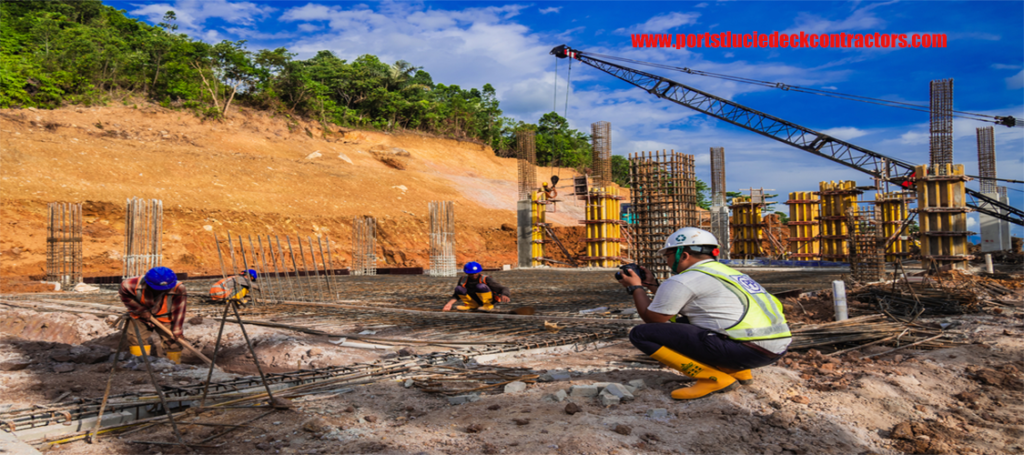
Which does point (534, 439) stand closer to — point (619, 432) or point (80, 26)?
point (619, 432)

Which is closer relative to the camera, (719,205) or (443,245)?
(443,245)

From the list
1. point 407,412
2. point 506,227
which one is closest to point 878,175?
Result: point 506,227

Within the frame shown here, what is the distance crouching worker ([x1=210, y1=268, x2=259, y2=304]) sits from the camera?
911cm

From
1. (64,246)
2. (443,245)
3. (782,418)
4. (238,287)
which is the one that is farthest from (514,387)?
(443,245)

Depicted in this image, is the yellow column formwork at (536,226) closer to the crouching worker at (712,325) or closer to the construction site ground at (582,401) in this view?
the construction site ground at (582,401)

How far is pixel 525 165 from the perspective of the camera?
1156 inches

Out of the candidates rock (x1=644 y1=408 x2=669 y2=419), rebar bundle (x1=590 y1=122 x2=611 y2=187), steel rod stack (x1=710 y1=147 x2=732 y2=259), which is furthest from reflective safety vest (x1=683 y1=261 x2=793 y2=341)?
rebar bundle (x1=590 y1=122 x2=611 y2=187)

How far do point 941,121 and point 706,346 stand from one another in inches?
966

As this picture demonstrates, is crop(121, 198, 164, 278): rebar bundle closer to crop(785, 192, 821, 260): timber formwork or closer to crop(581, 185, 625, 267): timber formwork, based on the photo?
crop(581, 185, 625, 267): timber formwork

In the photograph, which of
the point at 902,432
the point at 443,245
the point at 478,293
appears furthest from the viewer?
the point at 443,245

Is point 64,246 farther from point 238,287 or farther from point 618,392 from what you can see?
point 618,392

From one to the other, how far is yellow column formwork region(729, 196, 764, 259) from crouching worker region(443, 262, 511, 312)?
20784 mm

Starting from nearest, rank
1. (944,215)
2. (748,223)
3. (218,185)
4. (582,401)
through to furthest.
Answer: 1. (582,401)
2. (944,215)
3. (748,223)
4. (218,185)

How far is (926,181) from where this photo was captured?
1423cm
